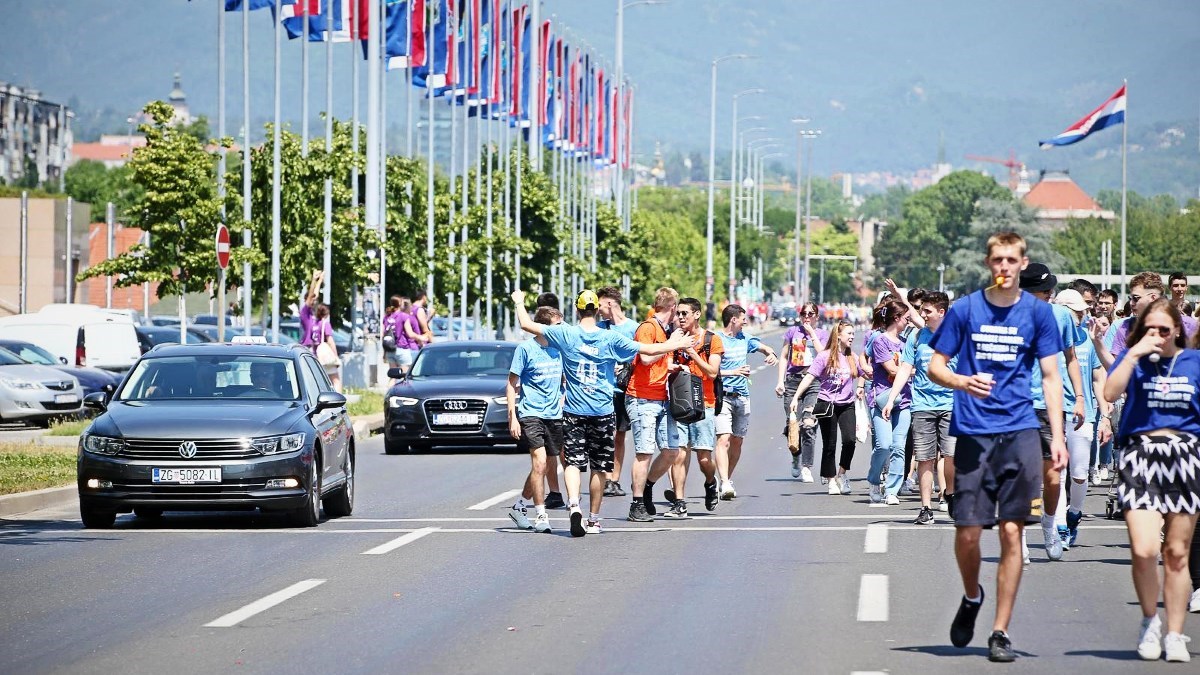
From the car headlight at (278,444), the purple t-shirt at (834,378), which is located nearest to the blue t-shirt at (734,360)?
the purple t-shirt at (834,378)

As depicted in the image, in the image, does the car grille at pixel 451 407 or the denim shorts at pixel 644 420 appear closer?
the denim shorts at pixel 644 420

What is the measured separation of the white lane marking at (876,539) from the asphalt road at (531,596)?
0.17ft

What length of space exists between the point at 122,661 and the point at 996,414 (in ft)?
13.7

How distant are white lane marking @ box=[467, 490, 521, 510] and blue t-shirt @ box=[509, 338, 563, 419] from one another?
266 cm

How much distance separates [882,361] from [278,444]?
5711mm

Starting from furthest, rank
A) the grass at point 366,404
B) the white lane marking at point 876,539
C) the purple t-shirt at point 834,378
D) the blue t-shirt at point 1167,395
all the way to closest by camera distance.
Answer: the grass at point 366,404, the purple t-shirt at point 834,378, the white lane marking at point 876,539, the blue t-shirt at point 1167,395

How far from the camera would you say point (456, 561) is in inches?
541

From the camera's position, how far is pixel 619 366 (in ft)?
→ 63.6

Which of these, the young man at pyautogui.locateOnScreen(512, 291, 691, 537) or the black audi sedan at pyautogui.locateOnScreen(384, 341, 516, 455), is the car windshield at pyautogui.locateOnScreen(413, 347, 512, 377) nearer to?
the black audi sedan at pyautogui.locateOnScreen(384, 341, 516, 455)

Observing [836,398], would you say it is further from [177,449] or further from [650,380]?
[177,449]

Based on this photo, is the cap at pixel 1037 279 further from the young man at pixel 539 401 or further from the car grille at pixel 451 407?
the car grille at pixel 451 407

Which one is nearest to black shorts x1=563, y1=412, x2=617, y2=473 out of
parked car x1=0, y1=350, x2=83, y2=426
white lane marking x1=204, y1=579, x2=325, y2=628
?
white lane marking x1=204, y1=579, x2=325, y2=628

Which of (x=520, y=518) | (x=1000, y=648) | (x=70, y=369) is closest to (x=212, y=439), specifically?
(x=520, y=518)

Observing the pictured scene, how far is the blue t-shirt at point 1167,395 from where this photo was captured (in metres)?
9.77
